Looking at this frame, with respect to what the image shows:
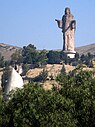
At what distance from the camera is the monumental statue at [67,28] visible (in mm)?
128625

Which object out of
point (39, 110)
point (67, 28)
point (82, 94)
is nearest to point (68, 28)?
point (67, 28)

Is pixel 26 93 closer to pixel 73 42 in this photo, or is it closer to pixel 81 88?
pixel 81 88

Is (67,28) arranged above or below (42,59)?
above

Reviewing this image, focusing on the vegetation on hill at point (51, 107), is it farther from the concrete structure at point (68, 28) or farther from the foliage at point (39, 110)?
the concrete structure at point (68, 28)

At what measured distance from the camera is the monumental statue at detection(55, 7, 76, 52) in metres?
129

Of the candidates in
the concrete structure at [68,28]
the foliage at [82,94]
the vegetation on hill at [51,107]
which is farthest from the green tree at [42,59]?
the vegetation on hill at [51,107]

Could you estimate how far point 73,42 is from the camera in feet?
429

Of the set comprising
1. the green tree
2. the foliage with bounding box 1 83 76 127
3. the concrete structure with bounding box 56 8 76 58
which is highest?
the concrete structure with bounding box 56 8 76 58

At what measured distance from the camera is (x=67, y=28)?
422ft

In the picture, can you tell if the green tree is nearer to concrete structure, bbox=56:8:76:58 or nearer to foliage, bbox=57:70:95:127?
concrete structure, bbox=56:8:76:58

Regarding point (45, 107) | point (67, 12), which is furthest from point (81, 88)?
point (67, 12)

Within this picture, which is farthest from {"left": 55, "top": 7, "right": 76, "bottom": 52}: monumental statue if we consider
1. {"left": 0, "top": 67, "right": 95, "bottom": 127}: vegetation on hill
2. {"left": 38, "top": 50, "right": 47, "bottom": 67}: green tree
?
{"left": 0, "top": 67, "right": 95, "bottom": 127}: vegetation on hill

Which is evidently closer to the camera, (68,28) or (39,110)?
(39,110)

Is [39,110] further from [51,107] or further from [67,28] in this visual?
[67,28]
